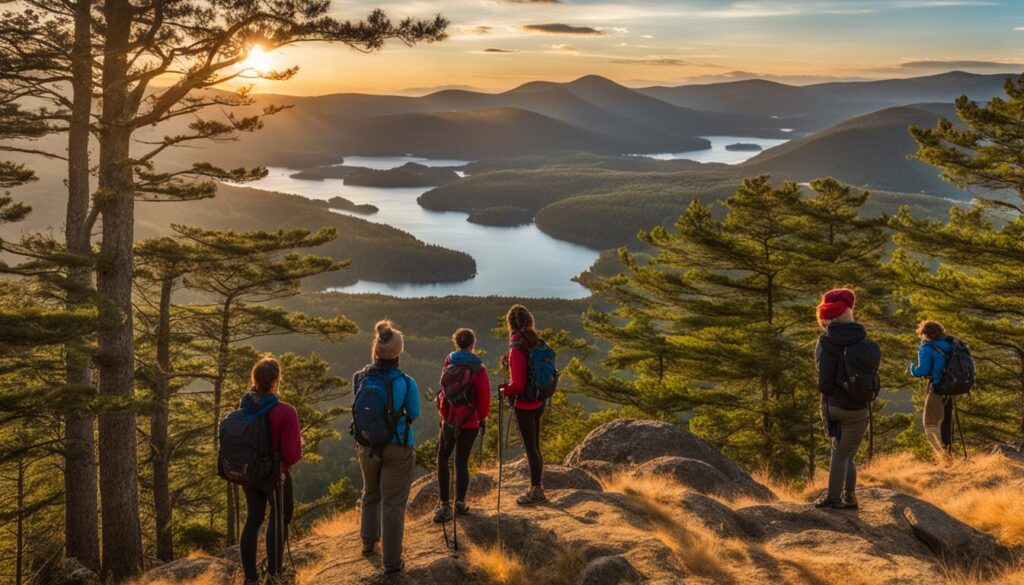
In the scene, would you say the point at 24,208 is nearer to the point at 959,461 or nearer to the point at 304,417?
the point at 304,417

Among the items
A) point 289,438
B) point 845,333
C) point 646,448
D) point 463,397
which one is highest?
point 845,333

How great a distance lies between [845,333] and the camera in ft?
24.7

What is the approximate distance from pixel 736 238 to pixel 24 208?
57.5ft

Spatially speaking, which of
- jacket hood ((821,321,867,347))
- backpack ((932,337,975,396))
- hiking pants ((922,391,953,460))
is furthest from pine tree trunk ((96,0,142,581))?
hiking pants ((922,391,953,460))

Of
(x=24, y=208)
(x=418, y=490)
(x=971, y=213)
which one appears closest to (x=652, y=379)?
(x=971, y=213)

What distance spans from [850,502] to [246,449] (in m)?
6.85

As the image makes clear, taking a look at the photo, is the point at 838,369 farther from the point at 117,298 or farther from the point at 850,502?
the point at 117,298

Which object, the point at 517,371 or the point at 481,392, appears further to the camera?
the point at 517,371

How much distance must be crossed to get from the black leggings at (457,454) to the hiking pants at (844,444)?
13.1ft

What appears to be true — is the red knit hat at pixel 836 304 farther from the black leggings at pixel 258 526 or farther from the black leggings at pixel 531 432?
the black leggings at pixel 258 526

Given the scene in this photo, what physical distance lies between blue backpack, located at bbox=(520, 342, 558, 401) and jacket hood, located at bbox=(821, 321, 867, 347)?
299 centimetres

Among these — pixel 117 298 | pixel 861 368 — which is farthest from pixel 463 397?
pixel 117 298

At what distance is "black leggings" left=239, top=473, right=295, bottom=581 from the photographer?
6520 millimetres

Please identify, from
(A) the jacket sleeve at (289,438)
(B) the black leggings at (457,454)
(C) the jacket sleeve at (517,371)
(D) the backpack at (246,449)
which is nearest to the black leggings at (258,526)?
(D) the backpack at (246,449)
